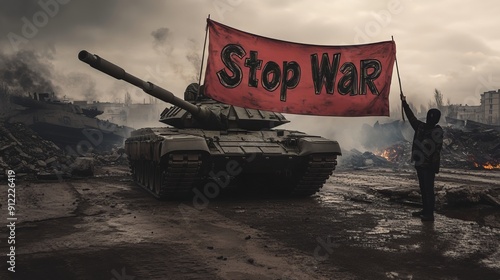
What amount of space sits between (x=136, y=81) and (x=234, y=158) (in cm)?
230

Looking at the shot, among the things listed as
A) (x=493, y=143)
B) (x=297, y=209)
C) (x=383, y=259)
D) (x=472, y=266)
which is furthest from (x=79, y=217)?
(x=493, y=143)

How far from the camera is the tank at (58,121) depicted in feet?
85.6

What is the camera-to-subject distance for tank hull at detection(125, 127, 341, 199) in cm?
737

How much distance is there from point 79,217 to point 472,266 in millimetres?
5387

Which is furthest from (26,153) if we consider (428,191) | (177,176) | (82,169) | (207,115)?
(428,191)

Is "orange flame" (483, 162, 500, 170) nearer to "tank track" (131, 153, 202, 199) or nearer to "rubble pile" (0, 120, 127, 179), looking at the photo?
"tank track" (131, 153, 202, 199)

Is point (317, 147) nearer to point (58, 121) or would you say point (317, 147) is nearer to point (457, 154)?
point (457, 154)

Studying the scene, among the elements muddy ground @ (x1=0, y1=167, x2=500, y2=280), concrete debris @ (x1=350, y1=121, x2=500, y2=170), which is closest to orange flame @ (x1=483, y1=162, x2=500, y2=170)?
concrete debris @ (x1=350, y1=121, x2=500, y2=170)

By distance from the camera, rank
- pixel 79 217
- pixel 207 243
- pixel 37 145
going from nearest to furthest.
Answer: pixel 207 243
pixel 79 217
pixel 37 145

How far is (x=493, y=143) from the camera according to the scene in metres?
22.0

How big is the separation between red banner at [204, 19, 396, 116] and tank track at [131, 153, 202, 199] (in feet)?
4.87

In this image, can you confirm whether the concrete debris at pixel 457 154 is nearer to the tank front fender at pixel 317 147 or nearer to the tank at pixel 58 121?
the tank front fender at pixel 317 147

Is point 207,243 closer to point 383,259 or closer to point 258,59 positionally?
point 383,259

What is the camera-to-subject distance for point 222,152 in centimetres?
780
